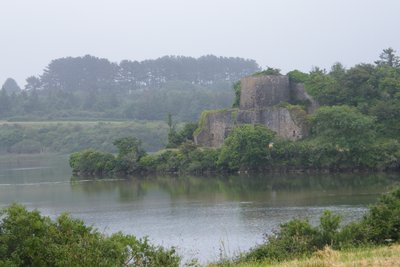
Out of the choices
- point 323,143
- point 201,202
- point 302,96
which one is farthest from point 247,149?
point 201,202

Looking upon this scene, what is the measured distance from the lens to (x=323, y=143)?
173 feet

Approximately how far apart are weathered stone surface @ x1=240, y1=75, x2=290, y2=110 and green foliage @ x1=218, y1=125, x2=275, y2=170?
5725mm

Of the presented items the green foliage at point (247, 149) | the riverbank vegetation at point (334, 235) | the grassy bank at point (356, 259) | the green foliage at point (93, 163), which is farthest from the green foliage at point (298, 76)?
the grassy bank at point (356, 259)

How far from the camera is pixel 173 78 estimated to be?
17238 cm

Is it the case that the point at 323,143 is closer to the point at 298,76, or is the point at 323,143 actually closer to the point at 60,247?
the point at 298,76

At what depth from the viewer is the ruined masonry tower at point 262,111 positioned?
58312mm

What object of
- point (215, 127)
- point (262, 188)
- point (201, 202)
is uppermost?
point (215, 127)

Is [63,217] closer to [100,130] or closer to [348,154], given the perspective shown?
[348,154]

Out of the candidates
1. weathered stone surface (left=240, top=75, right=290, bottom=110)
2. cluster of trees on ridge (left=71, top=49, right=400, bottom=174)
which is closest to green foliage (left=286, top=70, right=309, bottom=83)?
cluster of trees on ridge (left=71, top=49, right=400, bottom=174)

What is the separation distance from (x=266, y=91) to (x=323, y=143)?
9907 millimetres

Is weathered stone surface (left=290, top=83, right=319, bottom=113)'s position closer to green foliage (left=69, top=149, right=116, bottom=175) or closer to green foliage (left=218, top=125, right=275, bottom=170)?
green foliage (left=218, top=125, right=275, bottom=170)

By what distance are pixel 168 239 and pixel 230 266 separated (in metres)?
13.3

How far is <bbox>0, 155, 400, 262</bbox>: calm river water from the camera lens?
26.1 m

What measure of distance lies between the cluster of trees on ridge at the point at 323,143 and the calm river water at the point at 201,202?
3.09 metres
